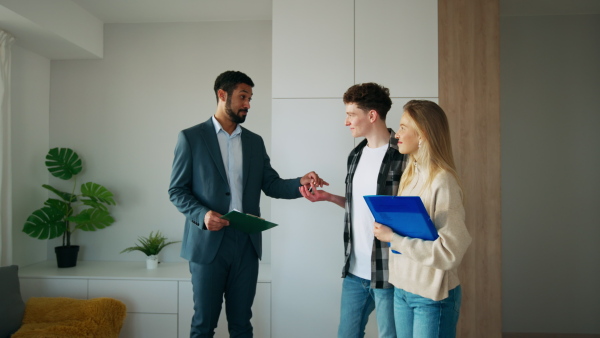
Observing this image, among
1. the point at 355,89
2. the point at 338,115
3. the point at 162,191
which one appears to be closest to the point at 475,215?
the point at 338,115

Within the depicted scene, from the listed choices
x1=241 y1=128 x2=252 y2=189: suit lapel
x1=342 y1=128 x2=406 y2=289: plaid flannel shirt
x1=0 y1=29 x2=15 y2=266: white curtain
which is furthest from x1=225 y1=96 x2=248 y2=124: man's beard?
x1=0 y1=29 x2=15 y2=266: white curtain

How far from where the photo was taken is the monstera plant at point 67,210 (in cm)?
360

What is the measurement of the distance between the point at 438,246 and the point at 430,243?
3cm

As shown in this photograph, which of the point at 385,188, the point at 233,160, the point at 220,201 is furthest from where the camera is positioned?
the point at 233,160

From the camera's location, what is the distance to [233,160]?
2562 millimetres

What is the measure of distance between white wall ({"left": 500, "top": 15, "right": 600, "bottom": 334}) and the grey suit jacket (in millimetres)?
2407

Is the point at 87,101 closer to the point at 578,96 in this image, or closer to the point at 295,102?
the point at 295,102

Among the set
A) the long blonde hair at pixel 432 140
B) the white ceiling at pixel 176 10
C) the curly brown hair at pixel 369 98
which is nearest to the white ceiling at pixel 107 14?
the white ceiling at pixel 176 10

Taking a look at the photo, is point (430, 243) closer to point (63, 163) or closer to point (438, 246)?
point (438, 246)

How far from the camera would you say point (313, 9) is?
10.2ft

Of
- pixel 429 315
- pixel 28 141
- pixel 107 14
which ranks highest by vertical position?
pixel 107 14

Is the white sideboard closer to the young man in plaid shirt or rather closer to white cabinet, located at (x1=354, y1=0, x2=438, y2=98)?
the young man in plaid shirt

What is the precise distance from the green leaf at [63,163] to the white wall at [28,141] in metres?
0.19

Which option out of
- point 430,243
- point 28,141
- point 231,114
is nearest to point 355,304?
point 430,243
